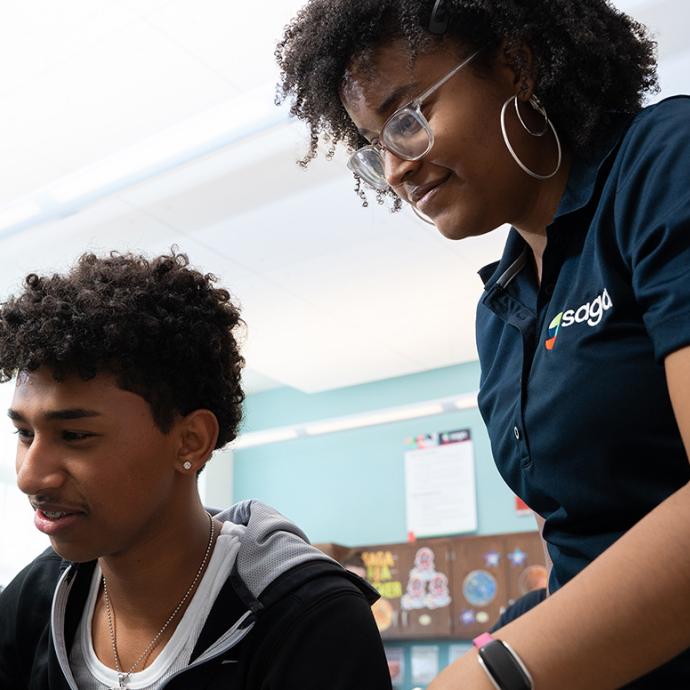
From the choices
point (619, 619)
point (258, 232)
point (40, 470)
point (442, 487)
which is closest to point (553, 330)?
point (619, 619)

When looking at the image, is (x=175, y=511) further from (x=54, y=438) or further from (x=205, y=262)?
(x=205, y=262)

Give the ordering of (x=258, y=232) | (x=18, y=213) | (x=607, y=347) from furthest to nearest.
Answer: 1. (x=258, y=232)
2. (x=18, y=213)
3. (x=607, y=347)

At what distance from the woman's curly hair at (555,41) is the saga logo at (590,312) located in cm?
20

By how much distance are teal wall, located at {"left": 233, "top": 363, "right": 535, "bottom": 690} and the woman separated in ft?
16.4

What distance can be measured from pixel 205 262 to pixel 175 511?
12.0ft

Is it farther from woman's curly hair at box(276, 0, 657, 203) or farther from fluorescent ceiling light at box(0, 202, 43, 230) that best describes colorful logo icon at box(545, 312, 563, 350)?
fluorescent ceiling light at box(0, 202, 43, 230)

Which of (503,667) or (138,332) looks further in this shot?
(138,332)

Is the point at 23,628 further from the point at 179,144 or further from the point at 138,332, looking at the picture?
the point at 179,144

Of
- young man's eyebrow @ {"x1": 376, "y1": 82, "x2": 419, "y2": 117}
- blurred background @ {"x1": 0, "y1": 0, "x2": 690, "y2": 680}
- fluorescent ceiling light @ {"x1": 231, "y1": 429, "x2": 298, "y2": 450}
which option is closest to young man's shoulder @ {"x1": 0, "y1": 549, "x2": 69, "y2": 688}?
young man's eyebrow @ {"x1": 376, "y1": 82, "x2": 419, "y2": 117}

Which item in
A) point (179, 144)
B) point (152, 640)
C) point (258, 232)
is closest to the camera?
point (152, 640)

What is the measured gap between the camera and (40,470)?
52.6 inches

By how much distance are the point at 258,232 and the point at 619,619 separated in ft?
13.2

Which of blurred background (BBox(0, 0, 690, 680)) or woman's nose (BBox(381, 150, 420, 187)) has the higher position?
blurred background (BBox(0, 0, 690, 680))

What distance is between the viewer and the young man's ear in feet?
4.87
